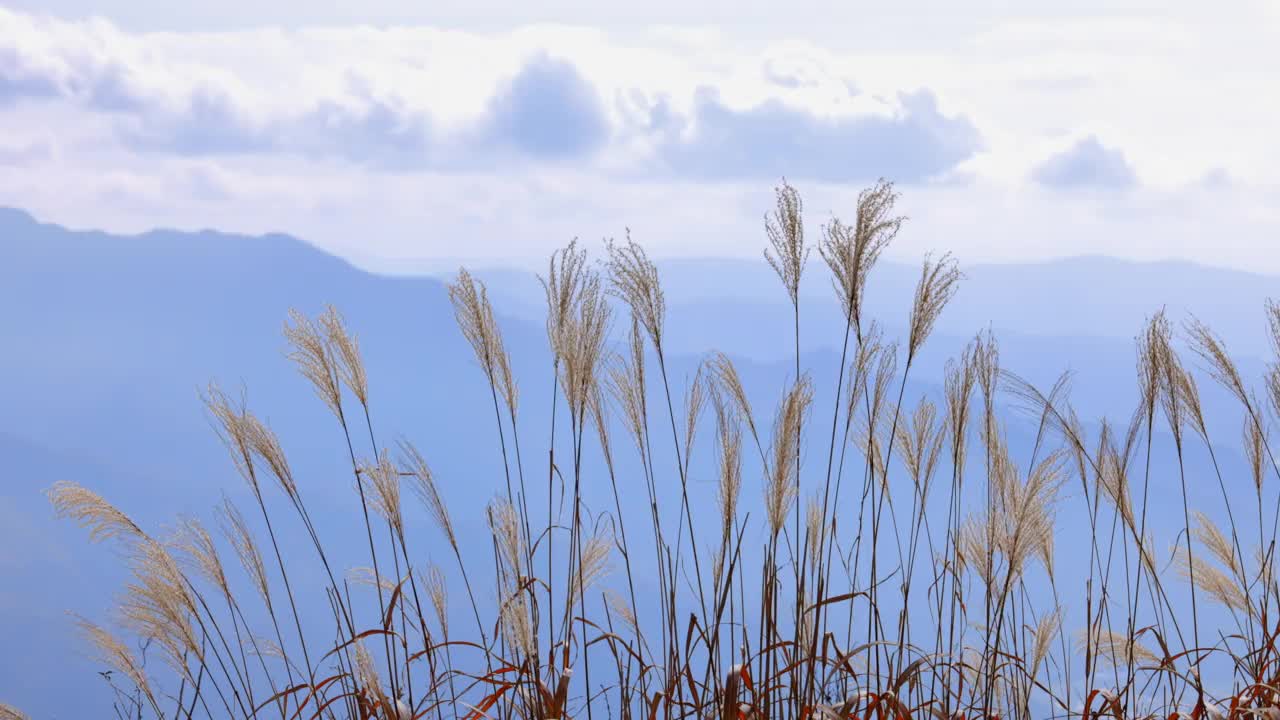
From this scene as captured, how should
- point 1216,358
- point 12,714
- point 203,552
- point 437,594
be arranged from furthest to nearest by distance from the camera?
1. point 1216,358
2. point 437,594
3. point 203,552
4. point 12,714

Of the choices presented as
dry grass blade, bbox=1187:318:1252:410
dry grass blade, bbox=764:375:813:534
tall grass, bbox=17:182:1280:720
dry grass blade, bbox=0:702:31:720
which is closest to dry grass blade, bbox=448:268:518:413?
tall grass, bbox=17:182:1280:720

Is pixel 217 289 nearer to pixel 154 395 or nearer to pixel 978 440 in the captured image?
pixel 154 395

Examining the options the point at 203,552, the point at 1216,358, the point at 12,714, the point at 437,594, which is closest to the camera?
the point at 12,714

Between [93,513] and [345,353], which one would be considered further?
[345,353]

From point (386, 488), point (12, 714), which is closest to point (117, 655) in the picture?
point (12, 714)

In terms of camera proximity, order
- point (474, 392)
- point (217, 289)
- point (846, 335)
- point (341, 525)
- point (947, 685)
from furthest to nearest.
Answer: point (217, 289)
point (474, 392)
point (341, 525)
point (947, 685)
point (846, 335)

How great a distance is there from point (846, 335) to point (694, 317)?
123 meters

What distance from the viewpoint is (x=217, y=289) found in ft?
398

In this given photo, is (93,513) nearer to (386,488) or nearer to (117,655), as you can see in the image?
(117,655)

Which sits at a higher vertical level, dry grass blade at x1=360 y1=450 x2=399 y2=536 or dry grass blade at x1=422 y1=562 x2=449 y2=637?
dry grass blade at x1=360 y1=450 x2=399 y2=536

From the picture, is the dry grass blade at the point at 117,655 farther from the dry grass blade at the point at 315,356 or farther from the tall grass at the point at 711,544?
the dry grass blade at the point at 315,356

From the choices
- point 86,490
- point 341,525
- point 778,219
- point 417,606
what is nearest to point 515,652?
point 417,606

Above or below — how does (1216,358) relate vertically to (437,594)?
above

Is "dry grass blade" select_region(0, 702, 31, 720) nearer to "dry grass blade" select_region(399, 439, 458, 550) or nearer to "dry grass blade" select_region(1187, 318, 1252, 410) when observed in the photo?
"dry grass blade" select_region(399, 439, 458, 550)
